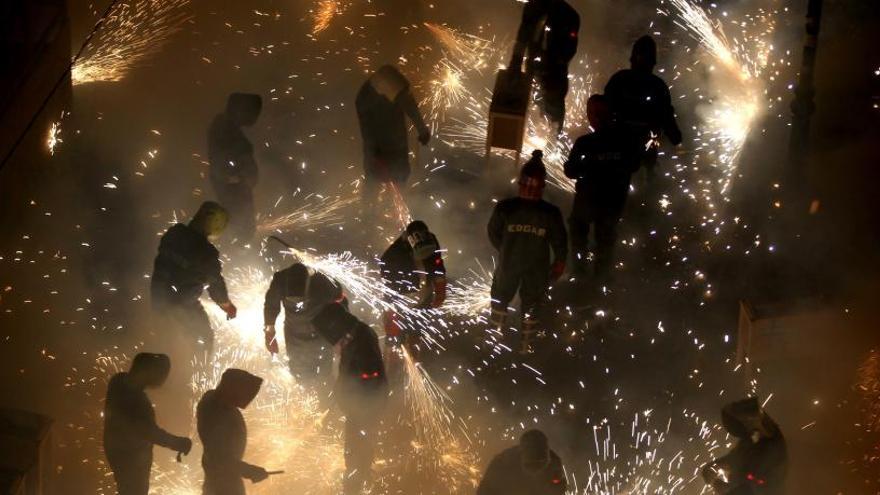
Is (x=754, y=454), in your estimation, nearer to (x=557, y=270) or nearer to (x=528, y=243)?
(x=557, y=270)

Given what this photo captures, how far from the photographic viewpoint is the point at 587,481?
6.45 meters

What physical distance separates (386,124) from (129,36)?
13.3 feet

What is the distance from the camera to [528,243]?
20.9 ft

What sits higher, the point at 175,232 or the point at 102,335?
the point at 175,232

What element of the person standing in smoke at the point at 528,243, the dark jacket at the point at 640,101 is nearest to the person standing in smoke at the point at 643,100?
the dark jacket at the point at 640,101

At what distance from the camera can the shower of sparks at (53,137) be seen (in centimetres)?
817

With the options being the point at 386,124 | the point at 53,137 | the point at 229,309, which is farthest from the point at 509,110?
the point at 53,137

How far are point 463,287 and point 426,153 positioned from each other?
5.48 ft

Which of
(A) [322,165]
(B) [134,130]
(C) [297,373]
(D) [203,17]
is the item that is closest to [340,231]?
(A) [322,165]

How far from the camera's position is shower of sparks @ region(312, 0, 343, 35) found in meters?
9.92

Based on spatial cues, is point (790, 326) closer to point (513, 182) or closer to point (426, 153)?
point (513, 182)

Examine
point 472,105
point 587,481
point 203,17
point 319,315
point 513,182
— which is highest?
point 203,17

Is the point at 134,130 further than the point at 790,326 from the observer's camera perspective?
Yes

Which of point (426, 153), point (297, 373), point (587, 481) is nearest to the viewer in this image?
point (587, 481)
